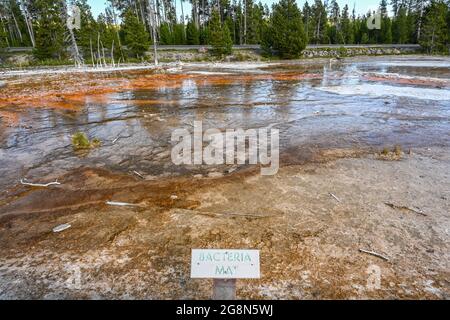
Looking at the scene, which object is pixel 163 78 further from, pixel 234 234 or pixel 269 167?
pixel 234 234

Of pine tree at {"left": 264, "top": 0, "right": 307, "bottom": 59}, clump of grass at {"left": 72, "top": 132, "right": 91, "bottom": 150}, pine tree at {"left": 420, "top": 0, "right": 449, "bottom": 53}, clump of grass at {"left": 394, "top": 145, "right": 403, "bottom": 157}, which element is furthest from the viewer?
pine tree at {"left": 420, "top": 0, "right": 449, "bottom": 53}

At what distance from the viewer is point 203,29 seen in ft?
157

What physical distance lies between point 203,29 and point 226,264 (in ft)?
166

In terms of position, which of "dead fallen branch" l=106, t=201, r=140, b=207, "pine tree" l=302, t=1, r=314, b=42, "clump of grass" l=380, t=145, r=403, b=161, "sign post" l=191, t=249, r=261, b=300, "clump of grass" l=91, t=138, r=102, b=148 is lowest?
"dead fallen branch" l=106, t=201, r=140, b=207

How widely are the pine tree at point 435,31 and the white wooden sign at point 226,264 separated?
57.5 m

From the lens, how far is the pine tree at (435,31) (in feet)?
152

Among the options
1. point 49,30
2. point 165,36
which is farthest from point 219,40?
point 49,30

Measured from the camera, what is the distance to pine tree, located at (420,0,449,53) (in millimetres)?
46469

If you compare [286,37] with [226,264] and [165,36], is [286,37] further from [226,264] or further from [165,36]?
[226,264]

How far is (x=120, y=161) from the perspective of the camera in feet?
20.2

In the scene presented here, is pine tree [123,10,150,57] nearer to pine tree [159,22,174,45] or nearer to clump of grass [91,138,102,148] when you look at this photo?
pine tree [159,22,174,45]

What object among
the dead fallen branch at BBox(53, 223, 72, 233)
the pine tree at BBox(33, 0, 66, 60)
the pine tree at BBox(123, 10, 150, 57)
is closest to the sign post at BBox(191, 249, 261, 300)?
the dead fallen branch at BBox(53, 223, 72, 233)

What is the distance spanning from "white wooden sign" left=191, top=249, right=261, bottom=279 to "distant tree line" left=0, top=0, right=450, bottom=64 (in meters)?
33.5
